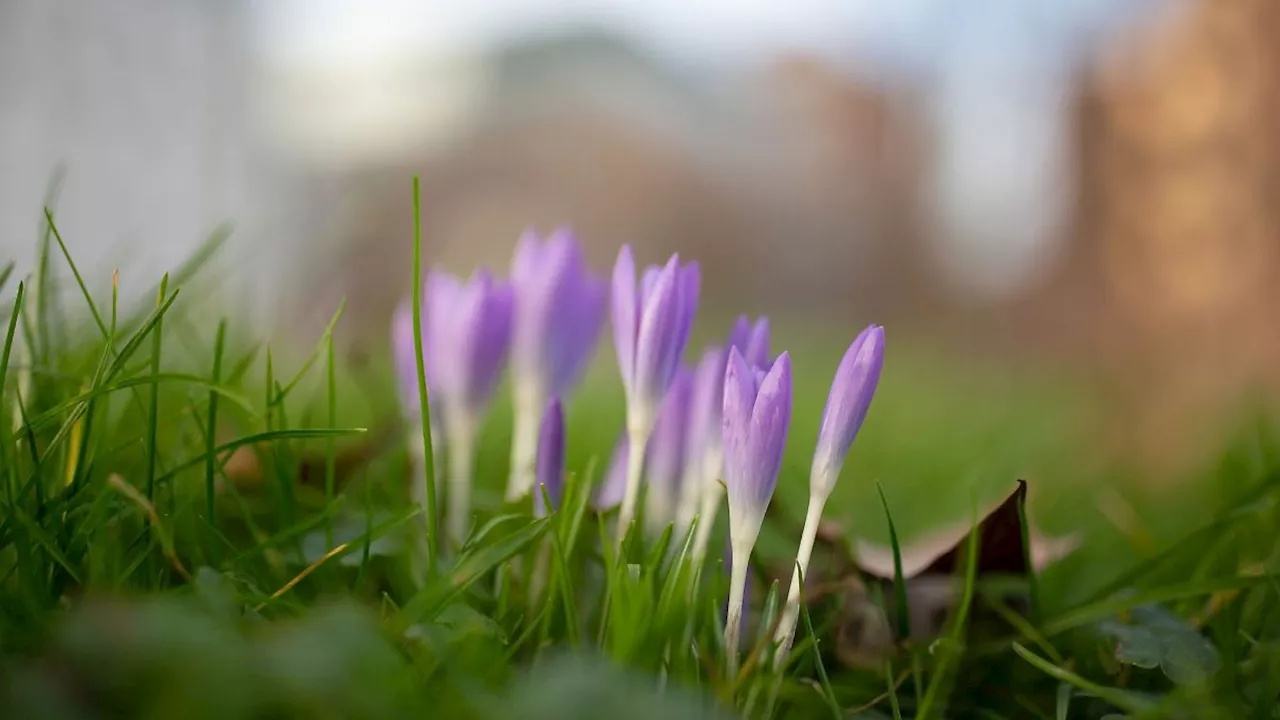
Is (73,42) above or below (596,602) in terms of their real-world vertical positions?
above

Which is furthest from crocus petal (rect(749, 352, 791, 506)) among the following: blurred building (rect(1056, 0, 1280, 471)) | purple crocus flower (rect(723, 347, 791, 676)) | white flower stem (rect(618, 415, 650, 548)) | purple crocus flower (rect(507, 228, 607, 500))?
blurred building (rect(1056, 0, 1280, 471))

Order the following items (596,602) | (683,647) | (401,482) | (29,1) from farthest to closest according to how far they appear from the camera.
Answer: (29,1)
(401,482)
(596,602)
(683,647)

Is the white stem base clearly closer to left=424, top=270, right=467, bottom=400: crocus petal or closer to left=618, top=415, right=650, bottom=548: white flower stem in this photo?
left=618, top=415, right=650, bottom=548: white flower stem

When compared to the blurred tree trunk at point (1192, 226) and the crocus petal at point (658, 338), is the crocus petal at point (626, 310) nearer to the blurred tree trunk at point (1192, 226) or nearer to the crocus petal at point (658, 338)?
the crocus petal at point (658, 338)

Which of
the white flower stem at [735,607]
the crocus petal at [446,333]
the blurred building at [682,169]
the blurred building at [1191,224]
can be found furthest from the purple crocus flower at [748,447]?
the blurred building at [682,169]

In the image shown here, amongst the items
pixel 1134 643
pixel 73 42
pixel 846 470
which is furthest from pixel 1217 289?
pixel 73 42

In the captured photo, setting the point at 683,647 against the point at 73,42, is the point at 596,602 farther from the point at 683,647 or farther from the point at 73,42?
the point at 73,42
